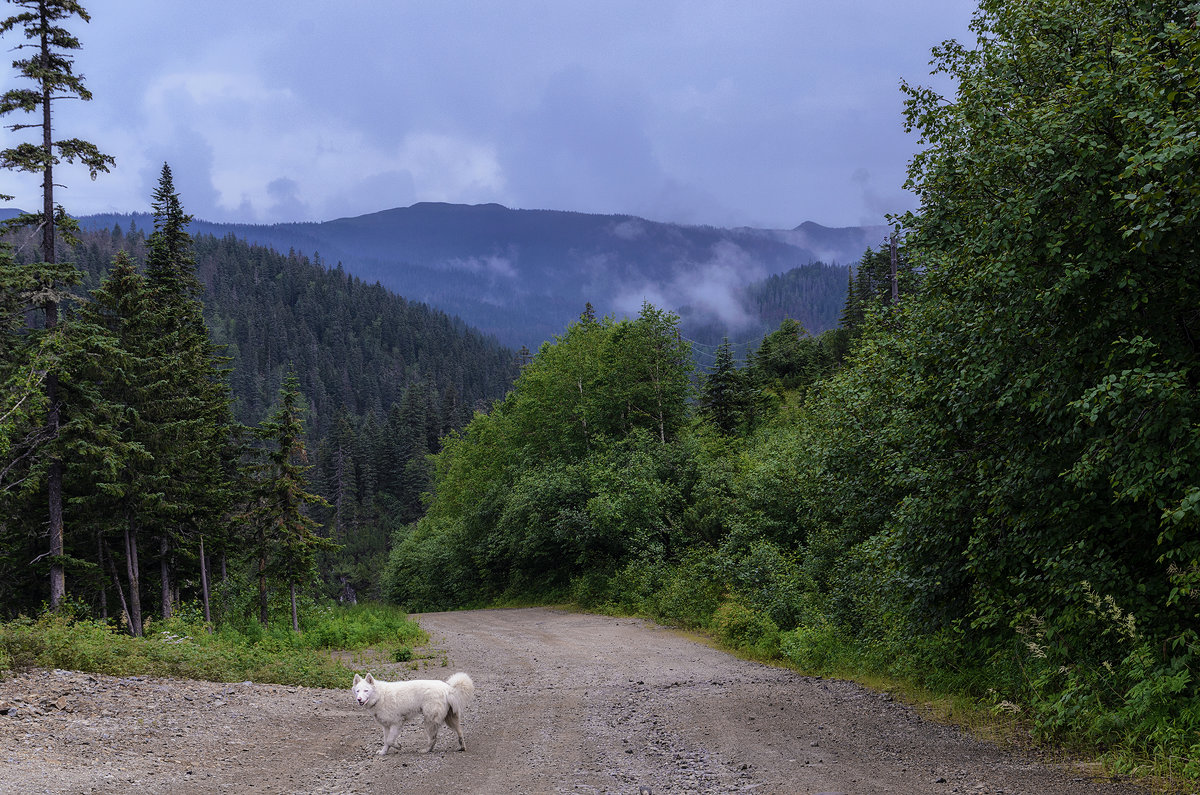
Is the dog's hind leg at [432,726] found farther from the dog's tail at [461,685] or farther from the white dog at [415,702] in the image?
the dog's tail at [461,685]

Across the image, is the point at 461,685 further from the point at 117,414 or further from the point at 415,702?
the point at 117,414

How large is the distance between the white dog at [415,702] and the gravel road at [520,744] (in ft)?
1.04

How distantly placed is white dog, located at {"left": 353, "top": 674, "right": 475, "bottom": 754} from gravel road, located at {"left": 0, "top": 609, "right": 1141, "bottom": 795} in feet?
1.04

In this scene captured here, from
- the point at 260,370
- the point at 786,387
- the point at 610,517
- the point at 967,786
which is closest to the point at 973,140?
the point at 967,786

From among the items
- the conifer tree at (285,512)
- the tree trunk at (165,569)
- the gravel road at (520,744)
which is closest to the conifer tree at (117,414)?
the tree trunk at (165,569)

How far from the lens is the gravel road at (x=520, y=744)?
22.4 feet

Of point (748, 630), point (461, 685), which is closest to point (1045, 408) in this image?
point (461, 685)

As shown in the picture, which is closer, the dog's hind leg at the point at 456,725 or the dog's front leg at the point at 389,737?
the dog's front leg at the point at 389,737

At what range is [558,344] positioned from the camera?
146 ft

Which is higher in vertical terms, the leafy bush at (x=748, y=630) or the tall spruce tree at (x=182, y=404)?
the tall spruce tree at (x=182, y=404)

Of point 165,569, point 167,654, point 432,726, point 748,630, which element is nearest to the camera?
Result: point 432,726

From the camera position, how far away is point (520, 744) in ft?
28.9

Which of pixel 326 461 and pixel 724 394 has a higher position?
pixel 724 394

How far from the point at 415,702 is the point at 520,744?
1.36 meters
